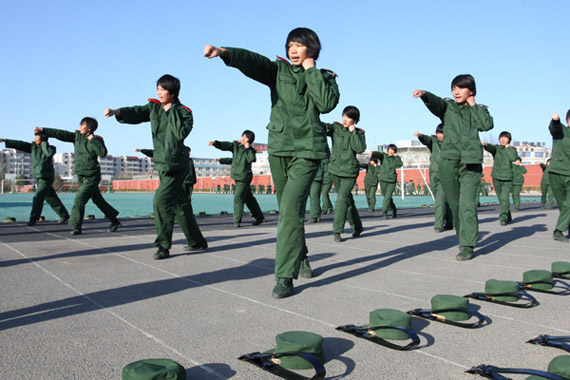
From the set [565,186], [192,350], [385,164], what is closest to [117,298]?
[192,350]

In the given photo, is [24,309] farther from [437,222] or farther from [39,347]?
[437,222]

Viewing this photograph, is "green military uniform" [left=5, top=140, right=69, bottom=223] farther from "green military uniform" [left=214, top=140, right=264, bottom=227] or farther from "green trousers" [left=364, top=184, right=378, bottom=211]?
"green trousers" [left=364, top=184, right=378, bottom=211]

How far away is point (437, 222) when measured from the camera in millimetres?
9930

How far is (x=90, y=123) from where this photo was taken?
387 inches

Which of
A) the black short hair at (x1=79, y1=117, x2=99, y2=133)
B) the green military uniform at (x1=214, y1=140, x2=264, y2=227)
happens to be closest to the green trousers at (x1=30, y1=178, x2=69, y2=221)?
the black short hair at (x1=79, y1=117, x2=99, y2=133)

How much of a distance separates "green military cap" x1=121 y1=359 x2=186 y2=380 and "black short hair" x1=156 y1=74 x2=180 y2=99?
15.6ft

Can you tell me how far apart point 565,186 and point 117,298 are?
288 inches

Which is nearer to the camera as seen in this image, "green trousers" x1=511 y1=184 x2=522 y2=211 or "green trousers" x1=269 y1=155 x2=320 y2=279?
"green trousers" x1=269 y1=155 x2=320 y2=279

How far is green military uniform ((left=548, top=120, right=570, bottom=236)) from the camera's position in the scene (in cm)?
789

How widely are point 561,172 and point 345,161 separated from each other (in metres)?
3.52

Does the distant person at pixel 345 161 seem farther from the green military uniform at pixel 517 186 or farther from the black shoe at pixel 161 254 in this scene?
the green military uniform at pixel 517 186

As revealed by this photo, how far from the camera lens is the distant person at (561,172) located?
790 centimetres

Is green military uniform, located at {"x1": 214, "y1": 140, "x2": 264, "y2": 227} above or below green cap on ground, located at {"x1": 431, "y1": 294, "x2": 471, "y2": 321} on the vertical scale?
above

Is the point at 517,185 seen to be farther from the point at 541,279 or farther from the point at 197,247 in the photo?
the point at 541,279
